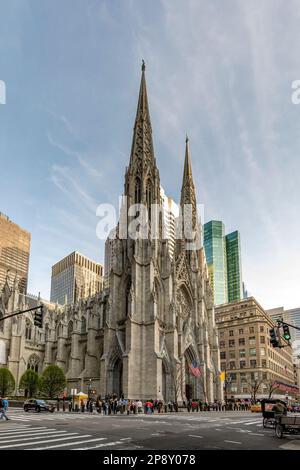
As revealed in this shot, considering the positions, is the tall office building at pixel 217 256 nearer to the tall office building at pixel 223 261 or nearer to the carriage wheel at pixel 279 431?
the tall office building at pixel 223 261

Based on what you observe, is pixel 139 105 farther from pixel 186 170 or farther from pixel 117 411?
pixel 117 411

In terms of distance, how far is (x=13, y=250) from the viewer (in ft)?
623

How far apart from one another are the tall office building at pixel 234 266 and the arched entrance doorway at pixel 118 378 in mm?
122377

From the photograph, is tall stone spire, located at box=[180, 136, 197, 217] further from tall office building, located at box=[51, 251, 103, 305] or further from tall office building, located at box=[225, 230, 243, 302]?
tall office building, located at box=[51, 251, 103, 305]

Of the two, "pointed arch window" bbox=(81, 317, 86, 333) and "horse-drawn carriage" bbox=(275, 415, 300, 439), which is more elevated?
"pointed arch window" bbox=(81, 317, 86, 333)

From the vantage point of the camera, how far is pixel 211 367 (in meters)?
58.9

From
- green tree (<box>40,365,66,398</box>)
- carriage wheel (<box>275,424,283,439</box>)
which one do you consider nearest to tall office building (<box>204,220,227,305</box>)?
green tree (<box>40,365,66,398</box>)

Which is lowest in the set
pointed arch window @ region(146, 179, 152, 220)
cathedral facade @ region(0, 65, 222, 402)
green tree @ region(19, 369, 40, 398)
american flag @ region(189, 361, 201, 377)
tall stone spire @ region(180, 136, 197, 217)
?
green tree @ region(19, 369, 40, 398)

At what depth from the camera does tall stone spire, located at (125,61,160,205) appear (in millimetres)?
60375

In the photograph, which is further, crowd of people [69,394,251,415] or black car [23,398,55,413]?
crowd of people [69,394,251,415]

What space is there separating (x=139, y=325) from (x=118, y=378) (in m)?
7.81

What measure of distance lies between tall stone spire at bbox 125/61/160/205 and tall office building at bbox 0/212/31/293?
129905 millimetres

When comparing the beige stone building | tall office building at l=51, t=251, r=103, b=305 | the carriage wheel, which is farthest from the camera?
tall office building at l=51, t=251, r=103, b=305
